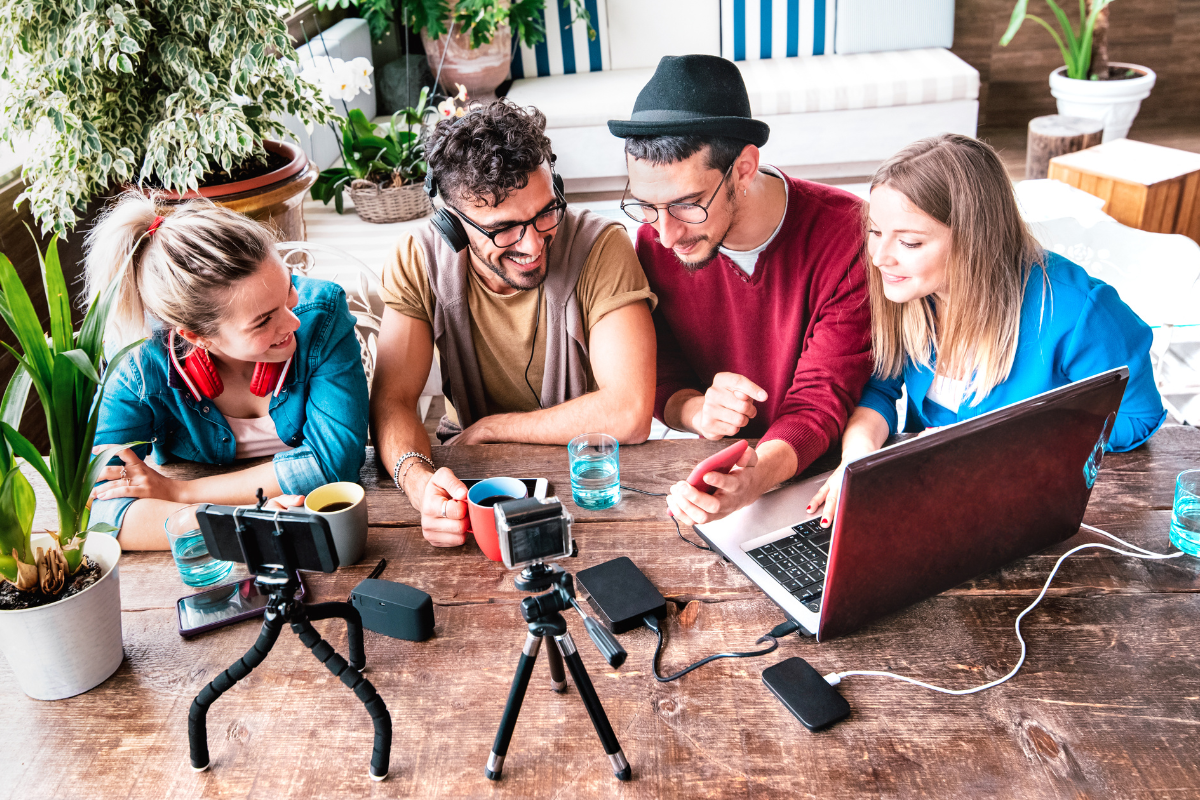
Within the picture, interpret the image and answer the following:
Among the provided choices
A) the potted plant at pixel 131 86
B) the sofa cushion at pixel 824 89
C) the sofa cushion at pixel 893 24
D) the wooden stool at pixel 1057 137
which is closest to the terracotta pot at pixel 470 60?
the sofa cushion at pixel 824 89

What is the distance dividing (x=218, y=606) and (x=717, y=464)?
651mm

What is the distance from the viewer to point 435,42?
4.32 metres

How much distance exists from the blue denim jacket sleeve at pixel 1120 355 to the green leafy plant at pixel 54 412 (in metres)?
1.30

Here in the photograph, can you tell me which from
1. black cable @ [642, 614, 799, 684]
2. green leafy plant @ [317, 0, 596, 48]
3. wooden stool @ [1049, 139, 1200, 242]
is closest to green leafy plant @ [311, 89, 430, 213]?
green leafy plant @ [317, 0, 596, 48]

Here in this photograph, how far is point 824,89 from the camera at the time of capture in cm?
413

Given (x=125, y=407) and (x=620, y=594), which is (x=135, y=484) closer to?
(x=125, y=407)

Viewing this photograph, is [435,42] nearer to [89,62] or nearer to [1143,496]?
[89,62]

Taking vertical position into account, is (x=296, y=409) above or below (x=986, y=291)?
below

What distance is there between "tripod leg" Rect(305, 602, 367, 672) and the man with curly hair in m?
0.36

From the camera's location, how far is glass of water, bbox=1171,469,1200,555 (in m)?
1.10

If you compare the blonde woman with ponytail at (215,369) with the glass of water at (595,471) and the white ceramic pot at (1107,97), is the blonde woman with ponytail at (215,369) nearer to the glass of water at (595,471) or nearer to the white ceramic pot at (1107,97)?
the glass of water at (595,471)

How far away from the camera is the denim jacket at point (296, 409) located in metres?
1.38

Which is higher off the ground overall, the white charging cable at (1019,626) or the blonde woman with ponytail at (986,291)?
the blonde woman with ponytail at (986,291)

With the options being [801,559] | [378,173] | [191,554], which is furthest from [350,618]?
[378,173]
